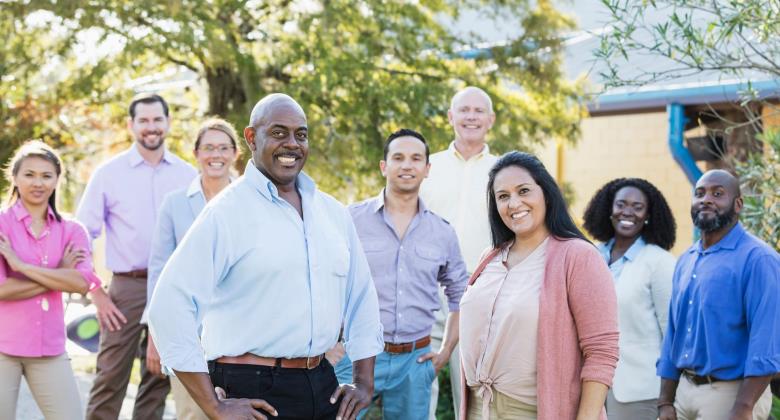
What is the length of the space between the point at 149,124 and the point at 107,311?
1.33 metres

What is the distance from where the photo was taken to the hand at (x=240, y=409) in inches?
160

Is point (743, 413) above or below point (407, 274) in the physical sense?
below

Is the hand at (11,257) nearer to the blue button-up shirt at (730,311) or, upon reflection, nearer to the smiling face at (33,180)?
the smiling face at (33,180)

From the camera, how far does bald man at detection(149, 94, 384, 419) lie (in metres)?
4.06

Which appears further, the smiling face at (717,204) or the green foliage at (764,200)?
the green foliage at (764,200)

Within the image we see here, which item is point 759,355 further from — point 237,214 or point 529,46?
point 529,46

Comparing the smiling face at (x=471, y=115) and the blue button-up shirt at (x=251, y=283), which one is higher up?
A: the smiling face at (x=471, y=115)

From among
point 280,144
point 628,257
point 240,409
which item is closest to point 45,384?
point 240,409

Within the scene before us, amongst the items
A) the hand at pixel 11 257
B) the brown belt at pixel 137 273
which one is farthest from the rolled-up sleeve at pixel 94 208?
the hand at pixel 11 257

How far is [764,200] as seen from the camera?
6.79 metres

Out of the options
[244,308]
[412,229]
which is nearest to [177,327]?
[244,308]

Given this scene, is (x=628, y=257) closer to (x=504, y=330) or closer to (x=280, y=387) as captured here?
(x=504, y=330)

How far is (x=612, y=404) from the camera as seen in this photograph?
6.55 m

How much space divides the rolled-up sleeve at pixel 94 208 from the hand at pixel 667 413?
3.92m
